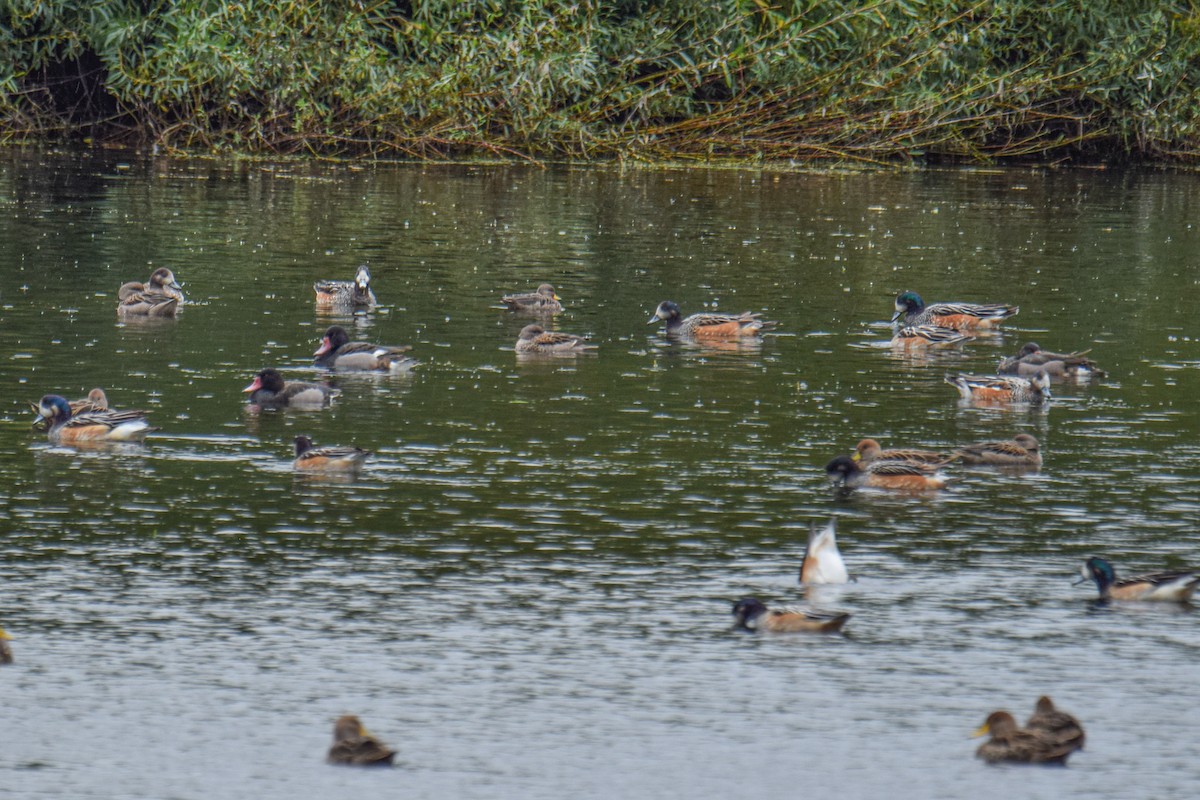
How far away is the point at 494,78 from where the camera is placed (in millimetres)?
45812

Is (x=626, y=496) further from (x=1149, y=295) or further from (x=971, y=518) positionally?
(x=1149, y=295)

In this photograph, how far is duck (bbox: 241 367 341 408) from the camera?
63.9 ft

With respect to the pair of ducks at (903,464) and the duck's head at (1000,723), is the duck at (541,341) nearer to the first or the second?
the pair of ducks at (903,464)

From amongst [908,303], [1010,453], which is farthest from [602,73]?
[1010,453]

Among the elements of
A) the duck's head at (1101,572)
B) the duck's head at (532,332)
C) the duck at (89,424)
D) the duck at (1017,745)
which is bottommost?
the duck at (1017,745)

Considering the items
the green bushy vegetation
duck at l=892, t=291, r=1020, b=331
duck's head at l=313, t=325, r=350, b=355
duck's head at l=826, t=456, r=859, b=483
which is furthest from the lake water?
the green bushy vegetation

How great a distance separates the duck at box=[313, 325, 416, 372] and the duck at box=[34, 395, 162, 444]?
3918 millimetres

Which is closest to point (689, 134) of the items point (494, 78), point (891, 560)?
point (494, 78)

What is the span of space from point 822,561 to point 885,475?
3107mm

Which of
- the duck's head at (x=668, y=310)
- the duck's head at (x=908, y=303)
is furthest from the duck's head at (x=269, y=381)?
the duck's head at (x=908, y=303)

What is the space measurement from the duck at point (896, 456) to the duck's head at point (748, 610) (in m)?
4.14

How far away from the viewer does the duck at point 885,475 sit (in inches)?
646

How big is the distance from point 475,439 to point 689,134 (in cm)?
3109

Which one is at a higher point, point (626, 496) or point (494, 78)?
point (494, 78)
